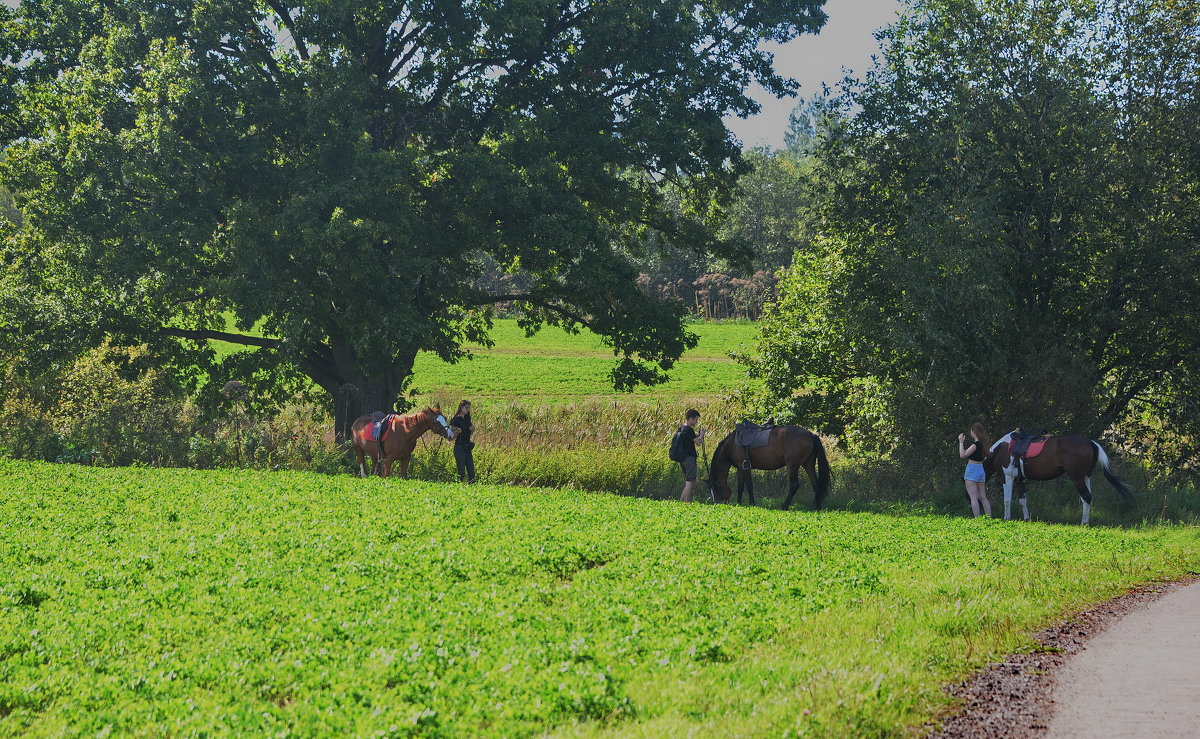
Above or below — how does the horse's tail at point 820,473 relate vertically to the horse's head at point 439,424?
below

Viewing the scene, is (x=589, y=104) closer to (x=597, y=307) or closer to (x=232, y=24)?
(x=597, y=307)

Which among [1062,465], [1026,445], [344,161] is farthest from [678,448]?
[344,161]

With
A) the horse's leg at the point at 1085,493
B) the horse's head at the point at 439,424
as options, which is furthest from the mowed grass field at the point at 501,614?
the horse's head at the point at 439,424

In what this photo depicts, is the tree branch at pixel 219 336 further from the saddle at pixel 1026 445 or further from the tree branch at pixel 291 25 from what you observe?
the saddle at pixel 1026 445

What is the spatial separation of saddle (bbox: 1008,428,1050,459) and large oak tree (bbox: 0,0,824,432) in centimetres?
965

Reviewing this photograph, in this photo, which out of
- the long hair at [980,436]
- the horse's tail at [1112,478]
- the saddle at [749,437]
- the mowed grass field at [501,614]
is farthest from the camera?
the saddle at [749,437]

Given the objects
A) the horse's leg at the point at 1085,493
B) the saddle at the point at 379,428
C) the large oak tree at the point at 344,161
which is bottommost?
the horse's leg at the point at 1085,493

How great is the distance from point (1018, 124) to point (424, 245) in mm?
14991

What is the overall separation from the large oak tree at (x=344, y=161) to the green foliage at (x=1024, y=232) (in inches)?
205

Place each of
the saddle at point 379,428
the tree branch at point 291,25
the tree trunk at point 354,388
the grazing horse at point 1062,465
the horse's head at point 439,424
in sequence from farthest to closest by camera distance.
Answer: the tree trunk at point 354,388 → the tree branch at point 291,25 → the saddle at point 379,428 → the horse's head at point 439,424 → the grazing horse at point 1062,465

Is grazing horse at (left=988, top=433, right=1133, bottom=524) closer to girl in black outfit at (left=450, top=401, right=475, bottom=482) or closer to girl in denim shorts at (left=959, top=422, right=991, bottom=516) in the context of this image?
girl in denim shorts at (left=959, top=422, right=991, bottom=516)

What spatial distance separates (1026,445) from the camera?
2083cm

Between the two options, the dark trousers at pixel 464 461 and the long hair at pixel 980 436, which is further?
the dark trousers at pixel 464 461

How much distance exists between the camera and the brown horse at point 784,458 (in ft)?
72.5
